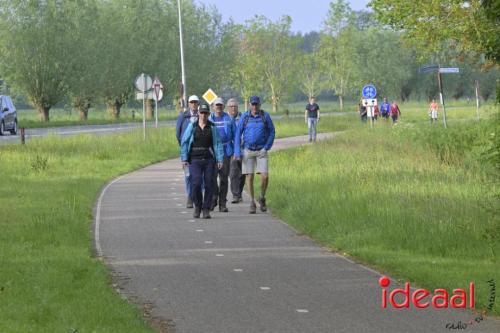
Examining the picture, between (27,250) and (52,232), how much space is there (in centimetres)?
165

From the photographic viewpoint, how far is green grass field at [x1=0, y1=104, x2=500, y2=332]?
9.70 m

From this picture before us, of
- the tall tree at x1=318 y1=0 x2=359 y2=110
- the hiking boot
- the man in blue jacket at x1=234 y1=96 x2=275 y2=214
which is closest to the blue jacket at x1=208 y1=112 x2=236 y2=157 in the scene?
the man in blue jacket at x1=234 y1=96 x2=275 y2=214

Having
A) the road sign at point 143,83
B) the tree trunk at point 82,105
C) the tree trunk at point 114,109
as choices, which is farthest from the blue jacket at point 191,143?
the tree trunk at point 114,109

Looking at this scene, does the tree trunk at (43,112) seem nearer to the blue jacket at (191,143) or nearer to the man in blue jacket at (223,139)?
the man in blue jacket at (223,139)

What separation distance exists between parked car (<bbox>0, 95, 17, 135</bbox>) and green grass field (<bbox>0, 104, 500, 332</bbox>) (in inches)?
655

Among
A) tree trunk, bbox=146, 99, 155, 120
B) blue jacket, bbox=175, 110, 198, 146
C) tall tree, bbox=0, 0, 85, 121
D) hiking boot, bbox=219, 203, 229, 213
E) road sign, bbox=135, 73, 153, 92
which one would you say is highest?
tall tree, bbox=0, 0, 85, 121

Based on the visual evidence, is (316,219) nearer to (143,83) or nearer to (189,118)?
(189,118)

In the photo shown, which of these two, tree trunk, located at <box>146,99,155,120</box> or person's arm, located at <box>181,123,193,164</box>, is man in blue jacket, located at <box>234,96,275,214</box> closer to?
person's arm, located at <box>181,123,193,164</box>

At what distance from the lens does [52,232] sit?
48.2ft

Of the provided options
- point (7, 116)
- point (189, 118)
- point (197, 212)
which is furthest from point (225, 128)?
point (7, 116)

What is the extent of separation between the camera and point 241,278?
1110 cm

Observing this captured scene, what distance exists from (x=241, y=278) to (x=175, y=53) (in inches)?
3166

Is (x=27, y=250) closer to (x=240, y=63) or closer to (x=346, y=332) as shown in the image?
(x=346, y=332)

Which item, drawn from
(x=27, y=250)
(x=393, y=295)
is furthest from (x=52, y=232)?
(x=393, y=295)
